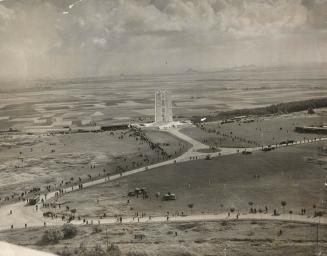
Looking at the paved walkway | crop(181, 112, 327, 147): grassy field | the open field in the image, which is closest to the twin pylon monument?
crop(181, 112, 327, 147): grassy field

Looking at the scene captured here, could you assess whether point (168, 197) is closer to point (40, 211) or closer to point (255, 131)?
point (40, 211)

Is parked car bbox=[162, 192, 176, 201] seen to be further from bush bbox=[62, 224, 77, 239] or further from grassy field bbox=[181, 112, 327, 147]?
grassy field bbox=[181, 112, 327, 147]

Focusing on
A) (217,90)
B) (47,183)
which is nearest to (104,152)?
(47,183)

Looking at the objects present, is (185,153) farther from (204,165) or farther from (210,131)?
(210,131)

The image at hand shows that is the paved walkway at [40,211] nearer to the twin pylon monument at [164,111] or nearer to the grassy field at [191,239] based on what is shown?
the grassy field at [191,239]

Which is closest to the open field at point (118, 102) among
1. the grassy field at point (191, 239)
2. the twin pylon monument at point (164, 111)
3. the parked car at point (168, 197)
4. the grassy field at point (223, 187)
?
the twin pylon monument at point (164, 111)

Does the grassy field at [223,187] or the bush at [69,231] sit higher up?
the grassy field at [223,187]

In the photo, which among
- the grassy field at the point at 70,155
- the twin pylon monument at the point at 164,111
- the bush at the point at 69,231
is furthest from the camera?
the twin pylon monument at the point at 164,111
